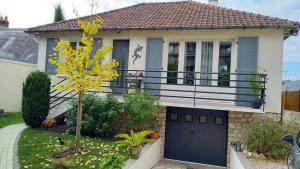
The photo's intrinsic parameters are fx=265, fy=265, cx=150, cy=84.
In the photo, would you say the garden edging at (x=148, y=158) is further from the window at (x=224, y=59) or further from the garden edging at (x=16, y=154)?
the window at (x=224, y=59)

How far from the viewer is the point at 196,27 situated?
12352mm

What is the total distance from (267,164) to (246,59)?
4.78m

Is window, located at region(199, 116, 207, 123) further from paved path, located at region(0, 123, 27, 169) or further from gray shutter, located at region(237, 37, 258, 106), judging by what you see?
paved path, located at region(0, 123, 27, 169)

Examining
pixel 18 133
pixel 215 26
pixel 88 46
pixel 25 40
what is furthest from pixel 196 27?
pixel 25 40

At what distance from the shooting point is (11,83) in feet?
61.1

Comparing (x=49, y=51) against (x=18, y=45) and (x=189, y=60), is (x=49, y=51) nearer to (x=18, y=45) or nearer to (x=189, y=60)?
(x=189, y=60)

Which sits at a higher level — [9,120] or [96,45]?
[96,45]

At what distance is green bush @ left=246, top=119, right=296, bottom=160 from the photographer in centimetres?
982

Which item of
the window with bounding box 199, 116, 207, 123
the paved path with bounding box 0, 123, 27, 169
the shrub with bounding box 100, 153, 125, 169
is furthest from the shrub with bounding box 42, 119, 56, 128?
the window with bounding box 199, 116, 207, 123

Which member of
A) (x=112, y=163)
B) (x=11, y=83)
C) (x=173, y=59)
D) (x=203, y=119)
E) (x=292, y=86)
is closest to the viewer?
(x=112, y=163)

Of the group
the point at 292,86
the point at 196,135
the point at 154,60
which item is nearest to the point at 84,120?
the point at 154,60

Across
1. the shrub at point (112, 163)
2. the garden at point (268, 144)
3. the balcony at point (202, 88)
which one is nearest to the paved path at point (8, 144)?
the shrub at point (112, 163)

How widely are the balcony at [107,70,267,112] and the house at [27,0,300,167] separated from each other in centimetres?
4

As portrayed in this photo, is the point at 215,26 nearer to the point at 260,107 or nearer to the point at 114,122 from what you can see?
the point at 260,107
